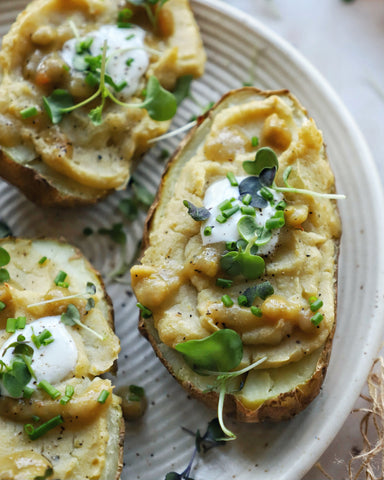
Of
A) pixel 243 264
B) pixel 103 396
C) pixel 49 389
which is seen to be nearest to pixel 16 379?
pixel 49 389

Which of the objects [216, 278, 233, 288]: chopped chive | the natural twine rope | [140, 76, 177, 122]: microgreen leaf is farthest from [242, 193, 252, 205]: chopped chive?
the natural twine rope

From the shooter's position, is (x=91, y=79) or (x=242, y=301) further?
(x=91, y=79)

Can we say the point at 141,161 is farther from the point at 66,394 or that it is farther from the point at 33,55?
the point at 66,394

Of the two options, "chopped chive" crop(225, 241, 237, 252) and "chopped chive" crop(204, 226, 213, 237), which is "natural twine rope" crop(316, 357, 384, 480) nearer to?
"chopped chive" crop(225, 241, 237, 252)

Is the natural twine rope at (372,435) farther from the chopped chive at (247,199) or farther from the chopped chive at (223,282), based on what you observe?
the chopped chive at (247,199)

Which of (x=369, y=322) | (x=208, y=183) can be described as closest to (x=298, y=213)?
(x=208, y=183)


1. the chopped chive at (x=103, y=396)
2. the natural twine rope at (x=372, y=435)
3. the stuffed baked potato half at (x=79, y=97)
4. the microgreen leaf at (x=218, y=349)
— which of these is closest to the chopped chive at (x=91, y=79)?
the stuffed baked potato half at (x=79, y=97)

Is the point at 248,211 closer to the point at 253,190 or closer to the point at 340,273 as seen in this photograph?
the point at 253,190

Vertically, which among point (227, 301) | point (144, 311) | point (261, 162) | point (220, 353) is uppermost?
point (261, 162)
